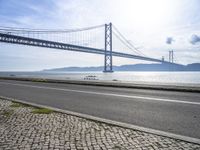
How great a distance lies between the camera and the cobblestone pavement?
4.11 meters

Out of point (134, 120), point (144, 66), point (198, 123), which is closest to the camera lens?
point (198, 123)

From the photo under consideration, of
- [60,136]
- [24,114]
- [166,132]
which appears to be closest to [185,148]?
[166,132]

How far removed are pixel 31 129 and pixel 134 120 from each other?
9.02 feet

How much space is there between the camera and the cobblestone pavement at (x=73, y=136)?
4109mm

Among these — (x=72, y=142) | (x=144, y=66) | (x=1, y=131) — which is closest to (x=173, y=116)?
(x=72, y=142)

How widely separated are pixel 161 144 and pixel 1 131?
3324 millimetres

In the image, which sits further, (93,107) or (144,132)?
(93,107)

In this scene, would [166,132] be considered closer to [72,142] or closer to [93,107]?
[72,142]

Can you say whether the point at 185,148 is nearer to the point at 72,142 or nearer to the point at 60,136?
the point at 72,142

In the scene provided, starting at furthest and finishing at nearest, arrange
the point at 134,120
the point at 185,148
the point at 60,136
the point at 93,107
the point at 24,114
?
the point at 93,107, the point at 24,114, the point at 134,120, the point at 60,136, the point at 185,148

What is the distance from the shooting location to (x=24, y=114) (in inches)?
270

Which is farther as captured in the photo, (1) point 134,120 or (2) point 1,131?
(1) point 134,120

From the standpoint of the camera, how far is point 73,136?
184 inches

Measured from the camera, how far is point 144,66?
17450cm
